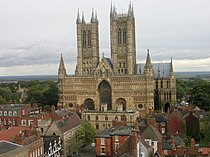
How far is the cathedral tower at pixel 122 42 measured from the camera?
93.4 m

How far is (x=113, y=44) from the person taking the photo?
94688 mm

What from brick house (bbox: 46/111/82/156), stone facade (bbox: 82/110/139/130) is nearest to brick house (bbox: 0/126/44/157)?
brick house (bbox: 46/111/82/156)

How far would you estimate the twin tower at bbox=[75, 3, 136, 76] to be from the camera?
3688 inches

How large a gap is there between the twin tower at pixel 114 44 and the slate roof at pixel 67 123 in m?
32.0

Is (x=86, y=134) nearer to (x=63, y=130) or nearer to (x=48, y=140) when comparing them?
(x=63, y=130)

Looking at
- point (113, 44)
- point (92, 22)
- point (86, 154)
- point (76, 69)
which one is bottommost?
point (86, 154)

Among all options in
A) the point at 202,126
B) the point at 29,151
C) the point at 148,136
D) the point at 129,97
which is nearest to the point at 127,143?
the point at 148,136

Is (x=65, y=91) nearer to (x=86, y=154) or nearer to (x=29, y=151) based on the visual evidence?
(x=86, y=154)

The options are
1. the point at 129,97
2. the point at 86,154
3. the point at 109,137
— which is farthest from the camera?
the point at 129,97

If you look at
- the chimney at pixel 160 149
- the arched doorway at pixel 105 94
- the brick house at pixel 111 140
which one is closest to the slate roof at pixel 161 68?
the arched doorway at pixel 105 94

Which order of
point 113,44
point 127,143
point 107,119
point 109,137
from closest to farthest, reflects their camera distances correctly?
point 127,143 → point 109,137 → point 107,119 → point 113,44

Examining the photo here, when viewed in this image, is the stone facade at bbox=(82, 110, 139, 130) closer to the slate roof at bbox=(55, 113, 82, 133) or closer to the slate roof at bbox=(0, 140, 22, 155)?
the slate roof at bbox=(55, 113, 82, 133)

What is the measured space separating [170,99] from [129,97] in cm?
1210

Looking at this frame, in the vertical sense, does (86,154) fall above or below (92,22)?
below
